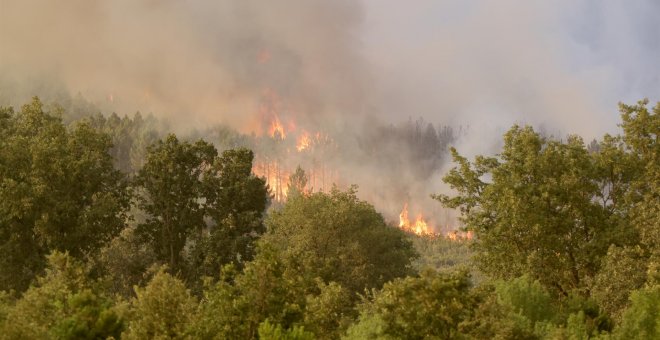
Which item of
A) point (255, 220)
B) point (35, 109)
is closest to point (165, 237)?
point (255, 220)

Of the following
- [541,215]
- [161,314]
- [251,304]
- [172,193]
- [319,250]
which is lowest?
[161,314]

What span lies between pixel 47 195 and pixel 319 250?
33835mm

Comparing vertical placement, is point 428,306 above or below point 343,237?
below

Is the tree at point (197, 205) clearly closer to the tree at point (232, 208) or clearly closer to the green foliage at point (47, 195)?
the tree at point (232, 208)

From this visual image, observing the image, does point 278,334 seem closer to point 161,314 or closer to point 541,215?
point 161,314

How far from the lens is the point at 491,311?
3066 centimetres

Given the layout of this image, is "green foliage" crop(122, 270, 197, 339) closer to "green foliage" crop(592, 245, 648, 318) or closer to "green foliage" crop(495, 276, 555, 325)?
"green foliage" crop(495, 276, 555, 325)

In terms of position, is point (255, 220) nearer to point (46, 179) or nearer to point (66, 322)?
point (46, 179)

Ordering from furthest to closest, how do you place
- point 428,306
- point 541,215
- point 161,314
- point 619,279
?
point 541,215 → point 619,279 → point 161,314 → point 428,306

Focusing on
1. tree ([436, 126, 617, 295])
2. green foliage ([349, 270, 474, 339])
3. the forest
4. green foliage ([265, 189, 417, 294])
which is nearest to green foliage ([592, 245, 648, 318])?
the forest

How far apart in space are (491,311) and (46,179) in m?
46.8

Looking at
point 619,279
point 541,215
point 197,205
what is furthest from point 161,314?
point 197,205

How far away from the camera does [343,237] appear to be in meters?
82.6

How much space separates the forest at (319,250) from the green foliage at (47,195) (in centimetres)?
19
